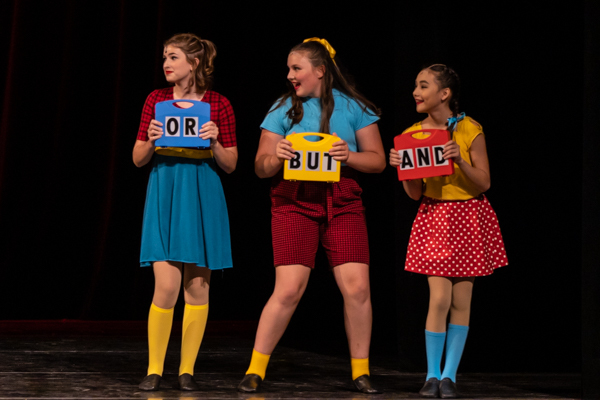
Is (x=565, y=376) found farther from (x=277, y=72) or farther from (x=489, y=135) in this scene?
(x=277, y=72)

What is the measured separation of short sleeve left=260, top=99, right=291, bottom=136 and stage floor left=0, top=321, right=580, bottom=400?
1014 millimetres

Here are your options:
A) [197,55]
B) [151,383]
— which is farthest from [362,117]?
[151,383]

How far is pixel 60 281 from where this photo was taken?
4.50 meters

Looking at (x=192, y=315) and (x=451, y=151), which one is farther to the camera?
(x=192, y=315)

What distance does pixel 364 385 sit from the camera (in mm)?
2895

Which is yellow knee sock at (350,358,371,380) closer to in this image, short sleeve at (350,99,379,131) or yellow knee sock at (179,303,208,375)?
yellow knee sock at (179,303,208,375)

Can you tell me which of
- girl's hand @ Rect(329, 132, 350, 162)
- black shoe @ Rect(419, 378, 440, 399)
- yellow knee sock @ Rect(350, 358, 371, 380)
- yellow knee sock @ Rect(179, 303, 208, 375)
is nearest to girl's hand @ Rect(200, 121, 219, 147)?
girl's hand @ Rect(329, 132, 350, 162)

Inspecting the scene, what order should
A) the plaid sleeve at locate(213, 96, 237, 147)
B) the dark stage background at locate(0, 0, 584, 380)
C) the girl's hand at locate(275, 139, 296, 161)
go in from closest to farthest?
1. the girl's hand at locate(275, 139, 296, 161)
2. the plaid sleeve at locate(213, 96, 237, 147)
3. the dark stage background at locate(0, 0, 584, 380)

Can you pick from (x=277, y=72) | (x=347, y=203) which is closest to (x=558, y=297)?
(x=347, y=203)

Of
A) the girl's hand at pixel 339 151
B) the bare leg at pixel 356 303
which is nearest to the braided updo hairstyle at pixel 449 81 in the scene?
the girl's hand at pixel 339 151

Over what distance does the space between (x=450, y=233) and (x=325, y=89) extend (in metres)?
0.75

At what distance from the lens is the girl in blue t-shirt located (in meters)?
2.88

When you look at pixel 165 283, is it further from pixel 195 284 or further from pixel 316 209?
pixel 316 209

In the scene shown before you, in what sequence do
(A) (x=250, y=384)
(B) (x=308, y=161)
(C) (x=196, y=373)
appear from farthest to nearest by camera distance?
(C) (x=196, y=373), (A) (x=250, y=384), (B) (x=308, y=161)
